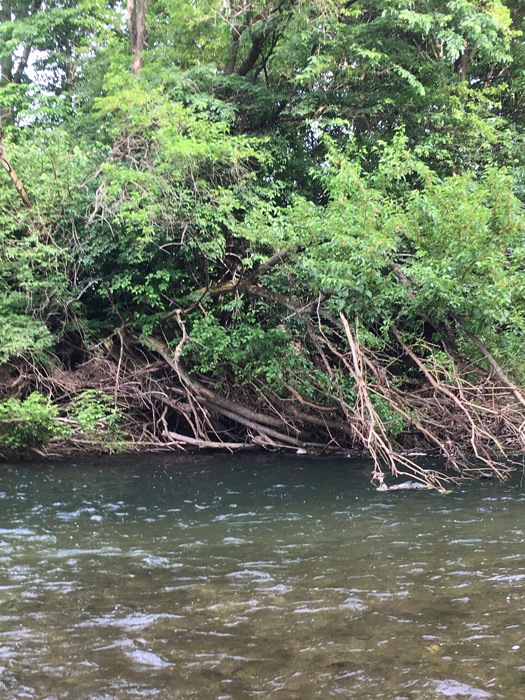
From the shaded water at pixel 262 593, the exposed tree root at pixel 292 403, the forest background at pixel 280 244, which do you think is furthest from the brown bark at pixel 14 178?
the shaded water at pixel 262 593

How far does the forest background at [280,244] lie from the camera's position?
34.3ft

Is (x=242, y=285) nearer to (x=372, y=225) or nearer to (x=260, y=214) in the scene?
(x=260, y=214)

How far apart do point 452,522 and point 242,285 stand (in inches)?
294

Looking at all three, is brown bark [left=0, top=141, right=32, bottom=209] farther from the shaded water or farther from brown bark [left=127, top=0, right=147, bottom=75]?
the shaded water

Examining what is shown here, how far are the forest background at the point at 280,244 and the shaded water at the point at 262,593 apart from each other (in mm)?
2318

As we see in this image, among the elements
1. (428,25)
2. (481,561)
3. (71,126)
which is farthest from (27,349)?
(428,25)

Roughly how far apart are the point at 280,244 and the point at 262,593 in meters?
7.60

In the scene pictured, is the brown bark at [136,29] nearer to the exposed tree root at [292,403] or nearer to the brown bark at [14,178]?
the brown bark at [14,178]

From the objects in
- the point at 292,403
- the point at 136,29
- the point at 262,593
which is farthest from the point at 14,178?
the point at 262,593

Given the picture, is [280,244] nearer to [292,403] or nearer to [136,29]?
[292,403]

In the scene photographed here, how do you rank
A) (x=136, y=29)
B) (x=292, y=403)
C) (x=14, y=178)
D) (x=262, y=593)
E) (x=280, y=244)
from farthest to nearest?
(x=136, y=29) < (x=292, y=403) < (x=14, y=178) < (x=280, y=244) < (x=262, y=593)

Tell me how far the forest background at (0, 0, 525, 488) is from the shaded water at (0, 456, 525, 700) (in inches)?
91.2

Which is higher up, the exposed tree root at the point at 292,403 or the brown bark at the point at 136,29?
the brown bark at the point at 136,29

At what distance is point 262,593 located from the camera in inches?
213
